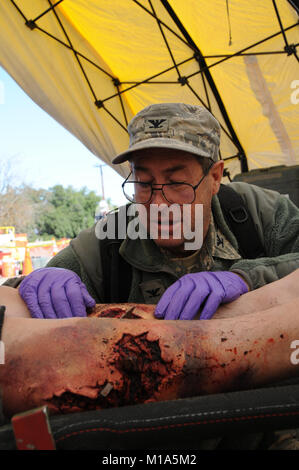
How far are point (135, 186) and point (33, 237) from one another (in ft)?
131

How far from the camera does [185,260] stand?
1.97m

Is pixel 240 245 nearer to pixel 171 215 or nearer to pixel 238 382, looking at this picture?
pixel 171 215

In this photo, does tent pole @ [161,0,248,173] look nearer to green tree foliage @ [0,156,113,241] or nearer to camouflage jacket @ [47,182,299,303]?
camouflage jacket @ [47,182,299,303]

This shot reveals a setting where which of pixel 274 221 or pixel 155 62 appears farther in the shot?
pixel 155 62

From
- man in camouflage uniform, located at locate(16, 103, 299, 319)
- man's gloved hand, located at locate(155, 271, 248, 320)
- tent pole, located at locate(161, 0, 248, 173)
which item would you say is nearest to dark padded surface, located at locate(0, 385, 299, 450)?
man's gloved hand, located at locate(155, 271, 248, 320)

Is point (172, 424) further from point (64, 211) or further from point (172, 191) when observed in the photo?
point (64, 211)

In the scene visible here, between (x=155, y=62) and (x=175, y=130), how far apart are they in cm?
492

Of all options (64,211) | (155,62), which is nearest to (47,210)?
(64,211)

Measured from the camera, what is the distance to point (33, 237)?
39.7 meters

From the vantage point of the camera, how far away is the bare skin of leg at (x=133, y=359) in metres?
0.82

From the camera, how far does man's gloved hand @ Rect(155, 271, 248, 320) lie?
4.18 feet

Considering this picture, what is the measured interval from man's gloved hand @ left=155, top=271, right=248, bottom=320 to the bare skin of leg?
314 mm

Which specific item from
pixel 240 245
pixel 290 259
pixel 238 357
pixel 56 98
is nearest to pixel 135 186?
pixel 240 245
